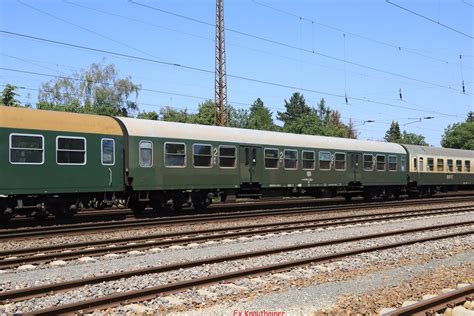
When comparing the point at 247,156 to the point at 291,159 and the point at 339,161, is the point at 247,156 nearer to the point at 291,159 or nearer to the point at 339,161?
the point at 291,159

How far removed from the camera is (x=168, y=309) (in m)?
6.46

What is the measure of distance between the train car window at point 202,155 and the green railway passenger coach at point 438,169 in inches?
584

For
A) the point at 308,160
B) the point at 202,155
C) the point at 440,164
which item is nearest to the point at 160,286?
the point at 202,155

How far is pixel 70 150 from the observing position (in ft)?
49.3

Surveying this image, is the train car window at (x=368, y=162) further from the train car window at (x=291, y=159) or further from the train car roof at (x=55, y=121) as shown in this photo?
the train car roof at (x=55, y=121)

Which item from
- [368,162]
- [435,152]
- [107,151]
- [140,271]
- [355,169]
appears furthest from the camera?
[435,152]

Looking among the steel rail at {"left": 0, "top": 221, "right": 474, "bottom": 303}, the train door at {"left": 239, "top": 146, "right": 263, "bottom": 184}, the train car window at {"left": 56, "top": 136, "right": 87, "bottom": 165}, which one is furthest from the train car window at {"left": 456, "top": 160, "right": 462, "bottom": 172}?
the train car window at {"left": 56, "top": 136, "right": 87, "bottom": 165}

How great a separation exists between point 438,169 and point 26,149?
82.4 ft

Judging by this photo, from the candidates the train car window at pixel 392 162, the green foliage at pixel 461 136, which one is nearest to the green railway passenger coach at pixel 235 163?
the train car window at pixel 392 162

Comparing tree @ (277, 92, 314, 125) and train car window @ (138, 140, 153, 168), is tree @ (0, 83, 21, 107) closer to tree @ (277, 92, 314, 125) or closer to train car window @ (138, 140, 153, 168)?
train car window @ (138, 140, 153, 168)

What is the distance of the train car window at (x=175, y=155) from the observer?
57.5 feet

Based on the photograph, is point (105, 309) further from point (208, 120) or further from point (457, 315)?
point (208, 120)

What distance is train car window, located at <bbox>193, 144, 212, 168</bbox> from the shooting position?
18297 millimetres

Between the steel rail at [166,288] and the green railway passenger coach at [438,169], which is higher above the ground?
the green railway passenger coach at [438,169]
